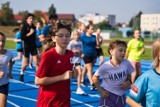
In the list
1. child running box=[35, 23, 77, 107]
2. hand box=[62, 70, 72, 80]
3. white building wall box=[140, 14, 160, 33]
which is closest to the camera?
hand box=[62, 70, 72, 80]

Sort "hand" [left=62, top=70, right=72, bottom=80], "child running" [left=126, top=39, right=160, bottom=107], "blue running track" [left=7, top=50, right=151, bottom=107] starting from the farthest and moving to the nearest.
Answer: "blue running track" [left=7, top=50, right=151, bottom=107]
"hand" [left=62, top=70, right=72, bottom=80]
"child running" [left=126, top=39, right=160, bottom=107]

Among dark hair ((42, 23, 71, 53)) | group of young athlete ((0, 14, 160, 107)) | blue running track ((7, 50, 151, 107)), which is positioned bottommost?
blue running track ((7, 50, 151, 107))

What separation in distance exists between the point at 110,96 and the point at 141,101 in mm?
1952

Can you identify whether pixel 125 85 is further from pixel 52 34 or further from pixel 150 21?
pixel 150 21

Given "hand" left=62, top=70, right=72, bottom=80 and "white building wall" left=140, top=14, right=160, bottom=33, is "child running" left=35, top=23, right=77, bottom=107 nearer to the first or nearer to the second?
"hand" left=62, top=70, right=72, bottom=80

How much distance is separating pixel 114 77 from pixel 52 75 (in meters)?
1.35

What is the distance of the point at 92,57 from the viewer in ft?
32.3

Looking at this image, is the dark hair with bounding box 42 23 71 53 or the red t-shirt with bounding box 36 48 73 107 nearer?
the red t-shirt with bounding box 36 48 73 107

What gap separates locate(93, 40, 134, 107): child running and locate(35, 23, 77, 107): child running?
0.99 m

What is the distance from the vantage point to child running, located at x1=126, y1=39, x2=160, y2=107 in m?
2.85

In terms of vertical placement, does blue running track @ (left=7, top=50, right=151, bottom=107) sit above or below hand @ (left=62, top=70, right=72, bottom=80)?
below

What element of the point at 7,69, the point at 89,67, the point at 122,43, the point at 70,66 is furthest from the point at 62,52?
the point at 89,67

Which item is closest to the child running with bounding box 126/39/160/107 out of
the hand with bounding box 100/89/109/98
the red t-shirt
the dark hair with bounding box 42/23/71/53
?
the red t-shirt

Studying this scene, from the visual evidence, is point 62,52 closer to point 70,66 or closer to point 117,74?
point 70,66
